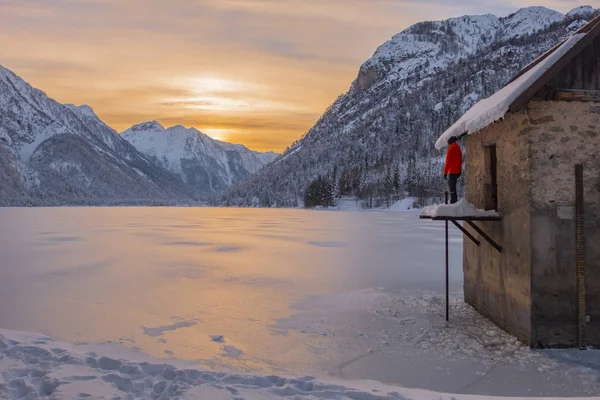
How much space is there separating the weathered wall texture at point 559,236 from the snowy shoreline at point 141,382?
3376mm

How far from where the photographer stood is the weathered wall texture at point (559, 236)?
966cm

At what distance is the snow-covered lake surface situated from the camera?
24.9 feet

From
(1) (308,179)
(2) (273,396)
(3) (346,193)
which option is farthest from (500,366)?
(1) (308,179)

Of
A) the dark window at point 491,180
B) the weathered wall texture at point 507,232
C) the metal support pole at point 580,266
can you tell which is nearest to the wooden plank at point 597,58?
the weathered wall texture at point 507,232

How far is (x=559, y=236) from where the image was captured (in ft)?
31.8

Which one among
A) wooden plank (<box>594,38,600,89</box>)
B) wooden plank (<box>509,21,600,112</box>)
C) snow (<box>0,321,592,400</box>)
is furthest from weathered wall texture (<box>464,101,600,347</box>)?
snow (<box>0,321,592,400</box>)

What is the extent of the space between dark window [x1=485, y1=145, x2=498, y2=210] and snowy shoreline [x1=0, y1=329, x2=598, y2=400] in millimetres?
5872

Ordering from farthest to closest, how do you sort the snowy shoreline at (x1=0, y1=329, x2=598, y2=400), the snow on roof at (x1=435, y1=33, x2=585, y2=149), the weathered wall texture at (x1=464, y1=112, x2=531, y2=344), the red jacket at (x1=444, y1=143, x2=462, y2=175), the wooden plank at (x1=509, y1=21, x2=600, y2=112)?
the red jacket at (x1=444, y1=143, x2=462, y2=175)
the weathered wall texture at (x1=464, y1=112, x2=531, y2=344)
the snow on roof at (x1=435, y1=33, x2=585, y2=149)
the wooden plank at (x1=509, y1=21, x2=600, y2=112)
the snowy shoreline at (x1=0, y1=329, x2=598, y2=400)

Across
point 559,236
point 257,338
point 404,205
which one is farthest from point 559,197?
point 404,205

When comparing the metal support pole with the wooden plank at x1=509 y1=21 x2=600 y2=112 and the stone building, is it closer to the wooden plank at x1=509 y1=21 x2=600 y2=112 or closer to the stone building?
the stone building

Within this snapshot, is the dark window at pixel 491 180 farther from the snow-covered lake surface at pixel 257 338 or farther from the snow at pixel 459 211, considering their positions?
the snow-covered lake surface at pixel 257 338

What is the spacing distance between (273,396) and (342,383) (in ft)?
4.55

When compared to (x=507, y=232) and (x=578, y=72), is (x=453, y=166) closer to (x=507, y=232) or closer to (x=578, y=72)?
(x=507, y=232)

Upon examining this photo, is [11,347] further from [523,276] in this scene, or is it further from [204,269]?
[204,269]
